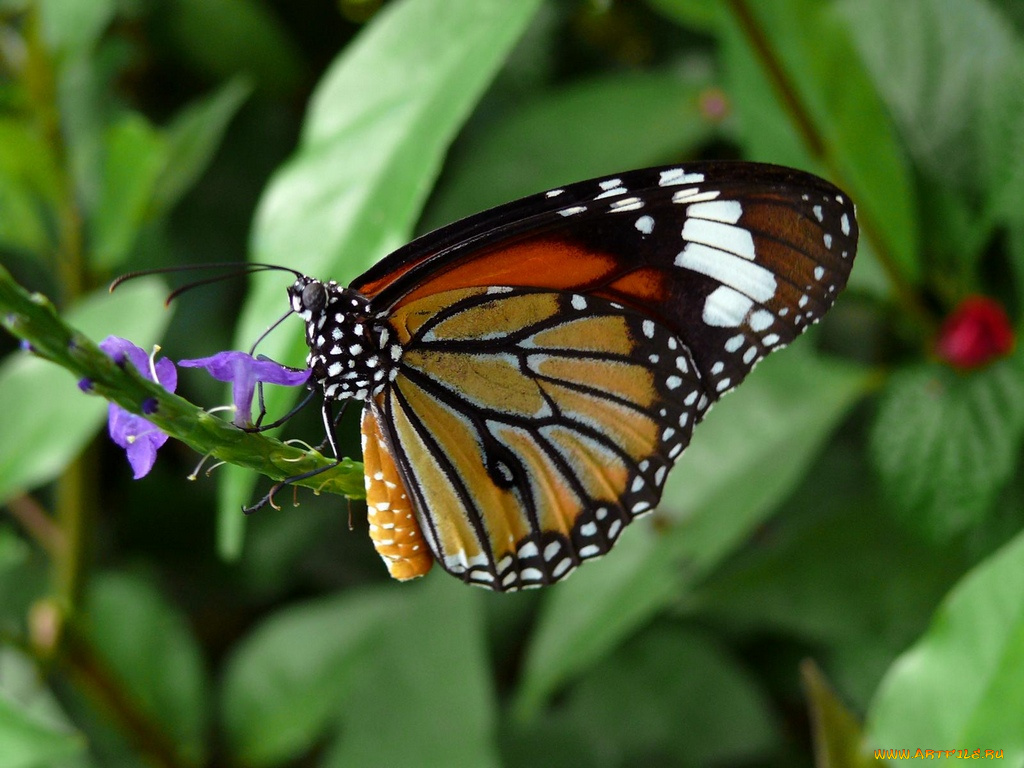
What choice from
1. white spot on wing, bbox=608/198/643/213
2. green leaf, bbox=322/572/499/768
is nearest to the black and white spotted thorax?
white spot on wing, bbox=608/198/643/213

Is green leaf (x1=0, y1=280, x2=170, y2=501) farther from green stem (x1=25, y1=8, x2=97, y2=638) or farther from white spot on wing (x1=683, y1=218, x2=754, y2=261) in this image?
white spot on wing (x1=683, y1=218, x2=754, y2=261)

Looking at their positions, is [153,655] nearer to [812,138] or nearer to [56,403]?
[56,403]

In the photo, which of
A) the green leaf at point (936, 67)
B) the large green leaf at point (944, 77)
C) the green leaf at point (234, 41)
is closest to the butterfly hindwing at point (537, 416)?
the large green leaf at point (944, 77)

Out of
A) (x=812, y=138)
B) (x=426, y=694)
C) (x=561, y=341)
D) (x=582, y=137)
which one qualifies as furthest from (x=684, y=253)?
(x=426, y=694)

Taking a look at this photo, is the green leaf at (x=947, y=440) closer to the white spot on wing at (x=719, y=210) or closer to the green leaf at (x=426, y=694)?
the white spot on wing at (x=719, y=210)

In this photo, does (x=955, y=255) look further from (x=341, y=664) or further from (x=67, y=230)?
(x=67, y=230)

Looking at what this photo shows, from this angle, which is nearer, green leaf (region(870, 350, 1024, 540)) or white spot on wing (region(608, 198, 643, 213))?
white spot on wing (region(608, 198, 643, 213))

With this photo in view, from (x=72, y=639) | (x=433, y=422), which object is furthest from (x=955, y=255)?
(x=72, y=639)
